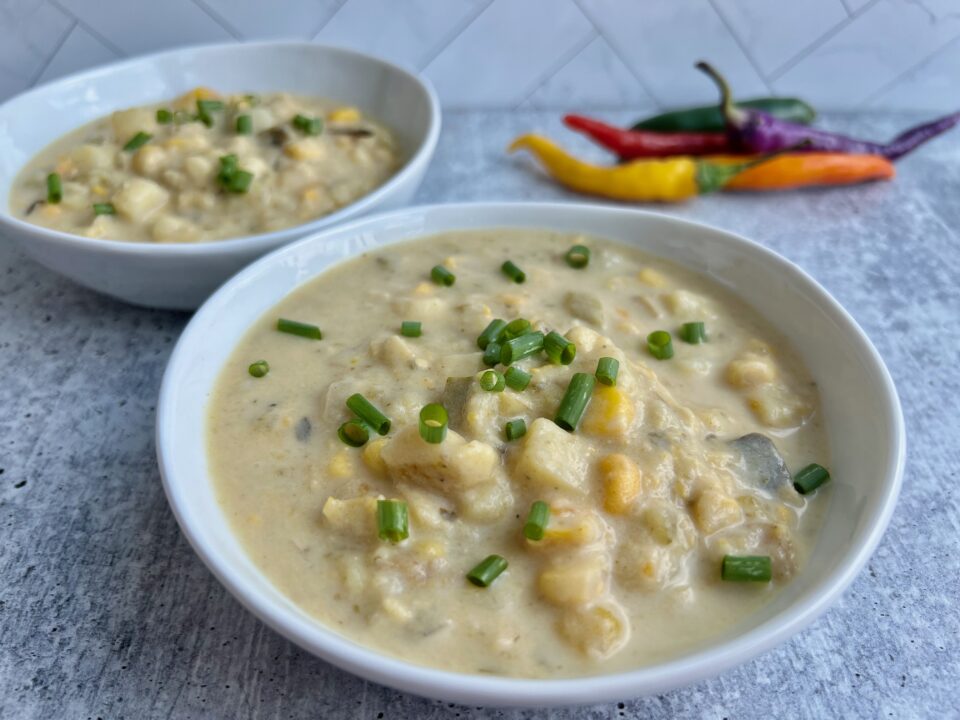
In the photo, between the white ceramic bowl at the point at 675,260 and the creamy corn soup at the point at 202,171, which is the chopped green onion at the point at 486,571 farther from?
the creamy corn soup at the point at 202,171

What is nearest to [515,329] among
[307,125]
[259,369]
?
[259,369]

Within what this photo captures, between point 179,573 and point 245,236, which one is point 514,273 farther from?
point 179,573

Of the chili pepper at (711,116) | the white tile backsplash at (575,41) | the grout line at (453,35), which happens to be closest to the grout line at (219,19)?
the white tile backsplash at (575,41)

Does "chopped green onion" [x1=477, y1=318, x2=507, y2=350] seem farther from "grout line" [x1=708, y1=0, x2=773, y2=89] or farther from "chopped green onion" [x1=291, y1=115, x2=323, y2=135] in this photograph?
"grout line" [x1=708, y1=0, x2=773, y2=89]

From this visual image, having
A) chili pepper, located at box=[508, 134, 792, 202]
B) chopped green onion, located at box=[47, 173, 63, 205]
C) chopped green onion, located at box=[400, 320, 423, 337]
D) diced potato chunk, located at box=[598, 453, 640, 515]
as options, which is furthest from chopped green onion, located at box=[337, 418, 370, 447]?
chili pepper, located at box=[508, 134, 792, 202]

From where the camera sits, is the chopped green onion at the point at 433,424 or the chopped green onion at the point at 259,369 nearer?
the chopped green onion at the point at 433,424

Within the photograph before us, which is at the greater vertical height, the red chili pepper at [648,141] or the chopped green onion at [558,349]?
the chopped green onion at [558,349]
